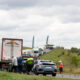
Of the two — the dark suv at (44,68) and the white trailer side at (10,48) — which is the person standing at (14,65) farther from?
the white trailer side at (10,48)

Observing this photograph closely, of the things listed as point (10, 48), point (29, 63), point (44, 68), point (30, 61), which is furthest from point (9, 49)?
Answer: point (44, 68)

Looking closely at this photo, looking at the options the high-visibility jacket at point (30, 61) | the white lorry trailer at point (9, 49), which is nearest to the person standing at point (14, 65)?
the high-visibility jacket at point (30, 61)

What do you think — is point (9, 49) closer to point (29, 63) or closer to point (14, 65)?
point (14, 65)

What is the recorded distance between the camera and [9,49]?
35.6 metres

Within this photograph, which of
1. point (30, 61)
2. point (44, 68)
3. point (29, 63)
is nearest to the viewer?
point (44, 68)

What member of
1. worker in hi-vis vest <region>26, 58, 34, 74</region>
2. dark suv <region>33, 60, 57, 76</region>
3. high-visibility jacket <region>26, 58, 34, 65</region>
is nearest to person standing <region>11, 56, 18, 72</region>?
worker in hi-vis vest <region>26, 58, 34, 74</region>

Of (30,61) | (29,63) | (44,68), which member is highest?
(30,61)

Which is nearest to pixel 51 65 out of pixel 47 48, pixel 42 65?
pixel 42 65

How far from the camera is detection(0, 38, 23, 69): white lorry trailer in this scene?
35.4 meters

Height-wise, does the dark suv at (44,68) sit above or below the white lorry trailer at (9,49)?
below

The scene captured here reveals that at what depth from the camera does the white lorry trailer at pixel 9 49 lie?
3538 cm

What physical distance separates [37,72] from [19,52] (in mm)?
9038

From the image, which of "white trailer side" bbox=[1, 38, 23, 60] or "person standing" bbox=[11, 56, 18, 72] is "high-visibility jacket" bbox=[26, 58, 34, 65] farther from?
"white trailer side" bbox=[1, 38, 23, 60]

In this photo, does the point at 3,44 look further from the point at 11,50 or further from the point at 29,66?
the point at 29,66
